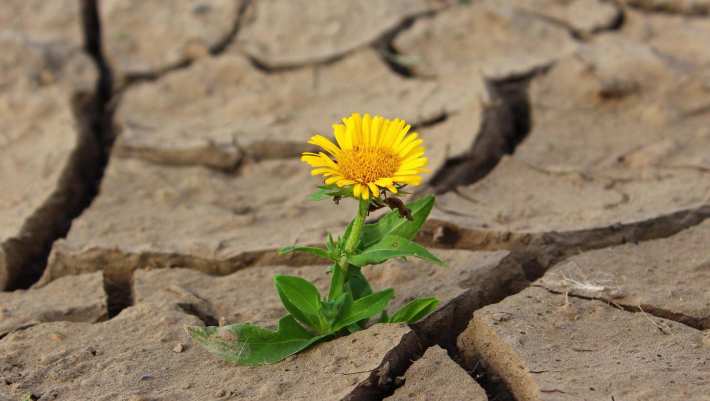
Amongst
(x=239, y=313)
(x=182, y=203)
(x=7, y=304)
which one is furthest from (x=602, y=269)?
(x=7, y=304)

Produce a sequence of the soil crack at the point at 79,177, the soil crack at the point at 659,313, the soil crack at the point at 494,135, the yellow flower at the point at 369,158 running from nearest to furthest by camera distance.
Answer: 1. the yellow flower at the point at 369,158
2. the soil crack at the point at 659,313
3. the soil crack at the point at 79,177
4. the soil crack at the point at 494,135

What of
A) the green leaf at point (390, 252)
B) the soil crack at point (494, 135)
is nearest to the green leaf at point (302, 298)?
the green leaf at point (390, 252)

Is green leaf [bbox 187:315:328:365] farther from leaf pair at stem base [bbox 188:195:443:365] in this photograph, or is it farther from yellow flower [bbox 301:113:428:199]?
yellow flower [bbox 301:113:428:199]

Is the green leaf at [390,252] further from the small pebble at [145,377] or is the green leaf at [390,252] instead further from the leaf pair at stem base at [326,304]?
the small pebble at [145,377]

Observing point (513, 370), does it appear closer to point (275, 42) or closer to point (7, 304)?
point (7, 304)

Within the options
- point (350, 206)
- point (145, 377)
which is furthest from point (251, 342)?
point (350, 206)
